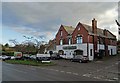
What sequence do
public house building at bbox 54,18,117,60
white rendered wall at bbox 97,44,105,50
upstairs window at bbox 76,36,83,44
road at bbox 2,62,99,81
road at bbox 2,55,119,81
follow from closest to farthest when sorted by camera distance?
road at bbox 2,62,99,81
road at bbox 2,55,119,81
public house building at bbox 54,18,117,60
upstairs window at bbox 76,36,83,44
white rendered wall at bbox 97,44,105,50

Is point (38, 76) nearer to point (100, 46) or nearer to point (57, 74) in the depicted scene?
point (57, 74)

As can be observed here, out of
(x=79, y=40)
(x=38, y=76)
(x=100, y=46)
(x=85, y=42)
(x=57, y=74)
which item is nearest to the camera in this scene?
(x=38, y=76)

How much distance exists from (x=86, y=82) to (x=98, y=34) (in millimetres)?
39359

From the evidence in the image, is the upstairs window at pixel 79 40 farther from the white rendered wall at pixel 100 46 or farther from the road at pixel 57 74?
the road at pixel 57 74

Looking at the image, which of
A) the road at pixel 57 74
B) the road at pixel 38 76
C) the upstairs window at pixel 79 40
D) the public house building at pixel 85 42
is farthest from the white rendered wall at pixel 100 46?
the road at pixel 38 76

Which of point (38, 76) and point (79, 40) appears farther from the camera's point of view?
point (79, 40)

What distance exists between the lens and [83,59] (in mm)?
41938

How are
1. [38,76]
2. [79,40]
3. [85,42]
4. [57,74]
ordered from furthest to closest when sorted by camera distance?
[79,40], [85,42], [57,74], [38,76]

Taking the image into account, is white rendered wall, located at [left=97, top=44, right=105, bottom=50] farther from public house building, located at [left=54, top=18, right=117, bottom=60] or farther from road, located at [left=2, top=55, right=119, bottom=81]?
road, located at [left=2, top=55, right=119, bottom=81]

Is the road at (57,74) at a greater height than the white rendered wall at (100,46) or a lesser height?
lesser

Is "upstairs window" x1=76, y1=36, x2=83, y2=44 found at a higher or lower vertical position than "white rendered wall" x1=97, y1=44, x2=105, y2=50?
higher

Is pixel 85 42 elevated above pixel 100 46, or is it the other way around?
pixel 85 42

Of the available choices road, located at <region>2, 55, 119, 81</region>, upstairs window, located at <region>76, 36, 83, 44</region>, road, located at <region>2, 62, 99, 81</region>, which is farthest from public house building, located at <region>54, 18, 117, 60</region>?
road, located at <region>2, 62, 99, 81</region>

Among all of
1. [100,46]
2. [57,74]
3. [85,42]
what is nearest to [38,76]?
[57,74]
